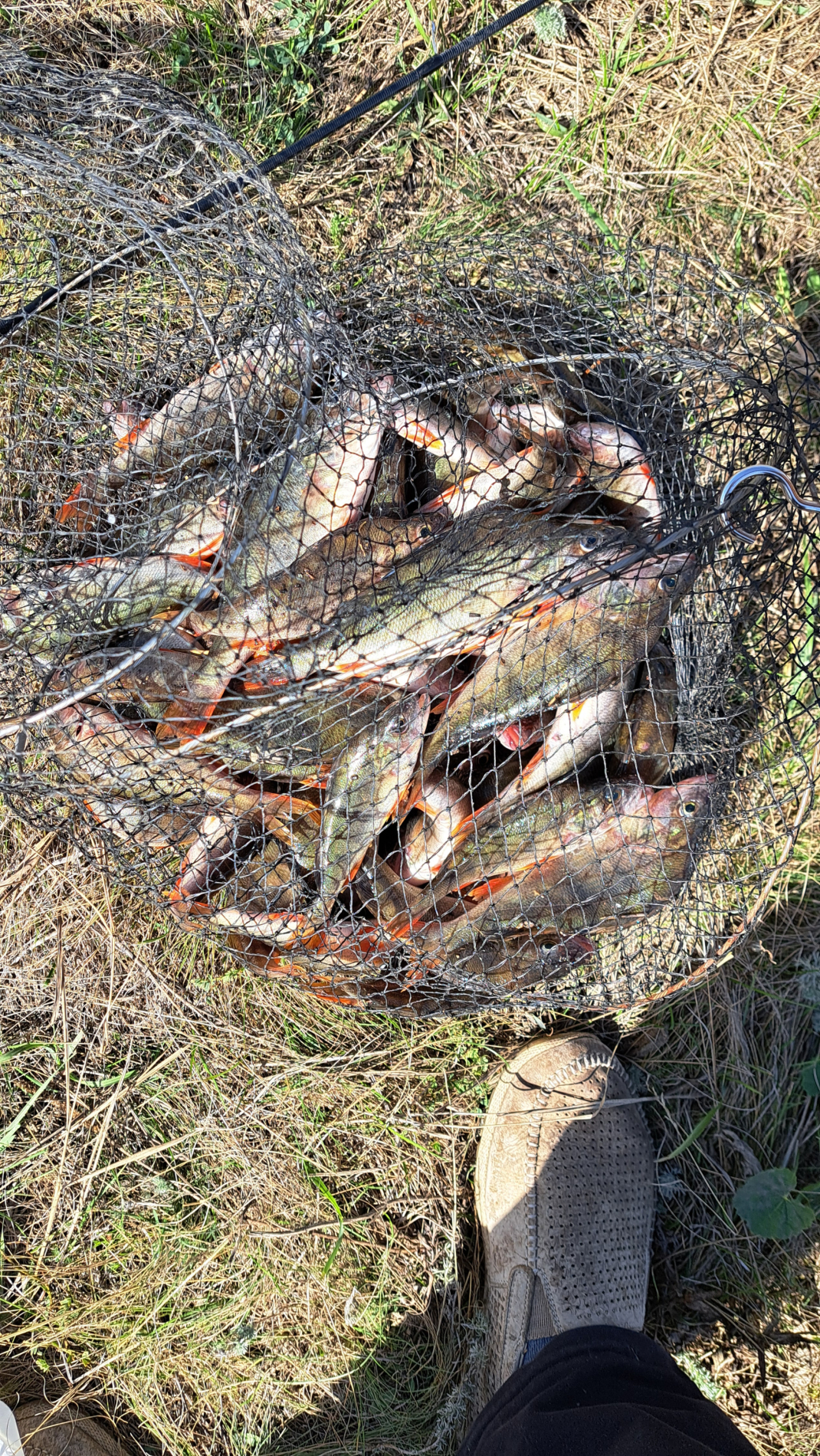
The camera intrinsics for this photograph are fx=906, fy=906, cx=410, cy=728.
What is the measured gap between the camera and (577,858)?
8.89 ft

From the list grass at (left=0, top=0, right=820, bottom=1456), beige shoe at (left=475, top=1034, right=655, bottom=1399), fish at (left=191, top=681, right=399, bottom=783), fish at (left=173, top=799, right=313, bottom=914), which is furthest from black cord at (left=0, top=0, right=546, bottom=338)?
beige shoe at (left=475, top=1034, right=655, bottom=1399)

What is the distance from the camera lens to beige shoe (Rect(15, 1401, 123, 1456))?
3.28m

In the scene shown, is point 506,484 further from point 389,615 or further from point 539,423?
point 389,615

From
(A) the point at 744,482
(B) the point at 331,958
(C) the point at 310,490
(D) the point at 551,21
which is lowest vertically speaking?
(B) the point at 331,958

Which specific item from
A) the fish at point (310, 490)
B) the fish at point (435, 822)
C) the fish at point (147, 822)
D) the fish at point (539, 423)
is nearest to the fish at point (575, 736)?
the fish at point (435, 822)

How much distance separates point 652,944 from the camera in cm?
316

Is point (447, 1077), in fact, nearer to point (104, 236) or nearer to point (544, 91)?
point (104, 236)

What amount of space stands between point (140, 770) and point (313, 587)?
76 cm

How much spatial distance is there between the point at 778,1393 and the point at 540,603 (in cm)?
303

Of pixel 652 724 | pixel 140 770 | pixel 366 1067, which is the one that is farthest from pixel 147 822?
pixel 652 724

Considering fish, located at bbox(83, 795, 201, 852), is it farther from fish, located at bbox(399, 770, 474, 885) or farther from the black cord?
the black cord

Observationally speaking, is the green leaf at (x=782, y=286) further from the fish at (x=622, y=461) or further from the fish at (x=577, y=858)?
the fish at (x=577, y=858)

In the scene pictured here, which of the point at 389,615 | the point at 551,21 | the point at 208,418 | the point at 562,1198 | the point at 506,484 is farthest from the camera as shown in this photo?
the point at 551,21

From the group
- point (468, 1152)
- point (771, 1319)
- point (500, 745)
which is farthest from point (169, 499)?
point (771, 1319)
